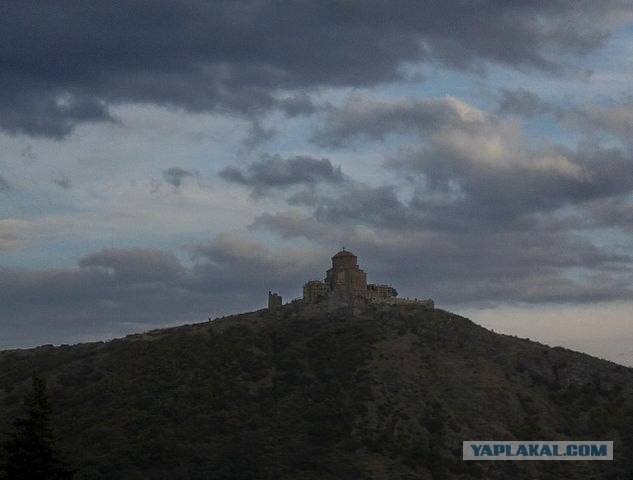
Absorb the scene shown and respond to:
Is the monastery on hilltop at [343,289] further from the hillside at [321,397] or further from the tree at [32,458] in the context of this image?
the tree at [32,458]

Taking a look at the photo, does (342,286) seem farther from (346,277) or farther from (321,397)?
(321,397)

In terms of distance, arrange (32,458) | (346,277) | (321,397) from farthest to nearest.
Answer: (346,277) → (321,397) → (32,458)

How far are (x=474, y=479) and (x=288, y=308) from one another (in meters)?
44.4

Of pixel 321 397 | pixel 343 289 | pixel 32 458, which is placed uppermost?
pixel 343 289

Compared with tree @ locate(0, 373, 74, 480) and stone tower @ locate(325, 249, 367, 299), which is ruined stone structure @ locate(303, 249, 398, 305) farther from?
tree @ locate(0, 373, 74, 480)

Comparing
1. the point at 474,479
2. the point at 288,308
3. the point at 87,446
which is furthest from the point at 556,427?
the point at 87,446

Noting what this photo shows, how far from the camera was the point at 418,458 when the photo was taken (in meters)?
104

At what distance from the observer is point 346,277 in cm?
13688

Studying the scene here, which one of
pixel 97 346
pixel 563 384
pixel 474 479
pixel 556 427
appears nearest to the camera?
pixel 474 479

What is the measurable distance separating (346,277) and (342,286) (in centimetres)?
134

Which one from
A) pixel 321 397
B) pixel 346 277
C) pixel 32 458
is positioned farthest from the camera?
pixel 346 277

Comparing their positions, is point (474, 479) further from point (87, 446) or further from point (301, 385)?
point (87, 446)

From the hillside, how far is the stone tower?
9.23 ft

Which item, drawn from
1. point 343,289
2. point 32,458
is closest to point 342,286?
point 343,289
